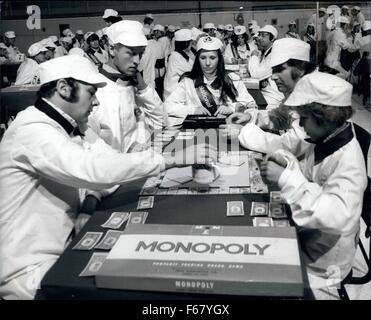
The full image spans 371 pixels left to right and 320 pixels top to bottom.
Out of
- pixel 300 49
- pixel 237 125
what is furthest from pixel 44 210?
pixel 300 49

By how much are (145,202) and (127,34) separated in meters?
1.32

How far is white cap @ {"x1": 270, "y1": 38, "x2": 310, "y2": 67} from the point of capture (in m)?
2.16

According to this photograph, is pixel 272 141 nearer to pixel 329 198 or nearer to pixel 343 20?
pixel 329 198

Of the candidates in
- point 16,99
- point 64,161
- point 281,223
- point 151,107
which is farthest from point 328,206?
point 16,99

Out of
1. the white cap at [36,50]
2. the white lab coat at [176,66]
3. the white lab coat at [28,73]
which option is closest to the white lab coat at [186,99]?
the white lab coat at [176,66]

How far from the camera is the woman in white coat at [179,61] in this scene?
5.71 metres

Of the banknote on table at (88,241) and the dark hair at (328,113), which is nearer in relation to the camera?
the banknote on table at (88,241)

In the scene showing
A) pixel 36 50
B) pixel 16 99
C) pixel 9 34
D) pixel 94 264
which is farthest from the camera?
pixel 9 34

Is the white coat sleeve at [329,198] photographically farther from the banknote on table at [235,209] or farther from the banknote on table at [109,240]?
the banknote on table at [109,240]

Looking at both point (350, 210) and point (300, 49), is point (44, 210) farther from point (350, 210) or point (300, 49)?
point (300, 49)

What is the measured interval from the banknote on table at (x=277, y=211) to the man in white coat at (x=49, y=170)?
331 mm

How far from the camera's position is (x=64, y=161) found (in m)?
1.33

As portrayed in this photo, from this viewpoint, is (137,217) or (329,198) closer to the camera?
(329,198)

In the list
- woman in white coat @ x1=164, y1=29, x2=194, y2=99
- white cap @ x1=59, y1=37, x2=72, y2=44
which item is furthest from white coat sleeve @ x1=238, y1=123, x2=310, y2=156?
white cap @ x1=59, y1=37, x2=72, y2=44
